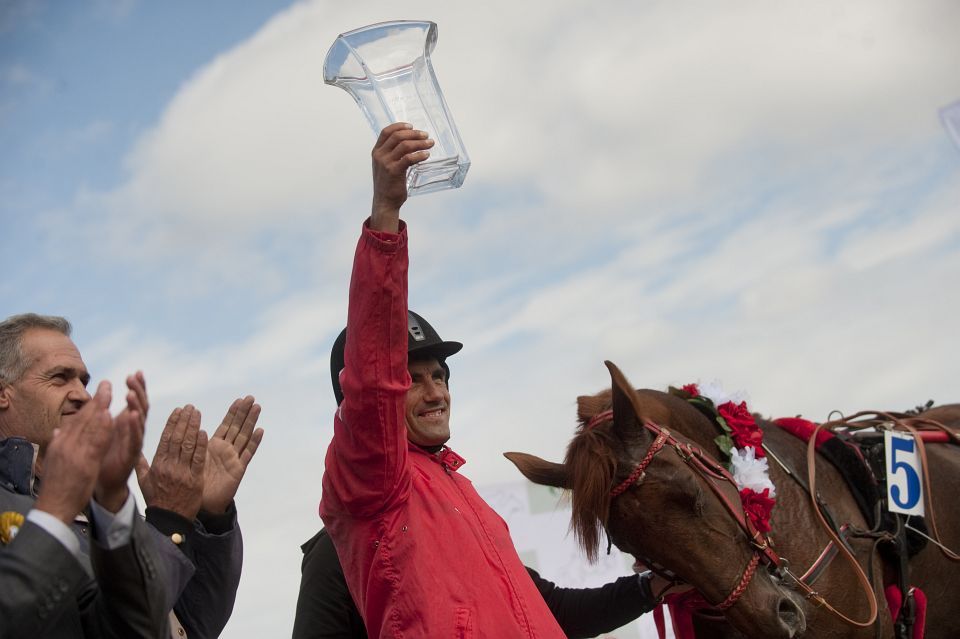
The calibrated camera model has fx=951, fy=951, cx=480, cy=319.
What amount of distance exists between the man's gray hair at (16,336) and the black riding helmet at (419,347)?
0.99m

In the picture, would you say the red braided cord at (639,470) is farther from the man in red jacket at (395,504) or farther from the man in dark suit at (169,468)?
the man in dark suit at (169,468)

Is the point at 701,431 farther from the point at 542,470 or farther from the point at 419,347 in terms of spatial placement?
the point at 419,347

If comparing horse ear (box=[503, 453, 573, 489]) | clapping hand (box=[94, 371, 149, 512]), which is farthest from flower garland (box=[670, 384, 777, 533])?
clapping hand (box=[94, 371, 149, 512])

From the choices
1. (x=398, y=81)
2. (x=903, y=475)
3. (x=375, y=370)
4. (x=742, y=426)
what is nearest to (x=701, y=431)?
(x=742, y=426)

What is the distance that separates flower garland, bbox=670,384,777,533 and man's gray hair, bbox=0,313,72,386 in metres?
2.91

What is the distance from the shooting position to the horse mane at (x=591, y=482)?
391 cm

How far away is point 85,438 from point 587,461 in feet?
7.76

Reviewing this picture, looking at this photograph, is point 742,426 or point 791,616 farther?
point 742,426

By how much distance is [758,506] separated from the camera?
429 centimetres

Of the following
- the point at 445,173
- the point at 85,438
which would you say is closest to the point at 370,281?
the point at 445,173

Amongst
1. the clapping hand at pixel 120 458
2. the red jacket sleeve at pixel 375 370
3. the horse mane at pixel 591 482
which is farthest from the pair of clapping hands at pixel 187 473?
the horse mane at pixel 591 482

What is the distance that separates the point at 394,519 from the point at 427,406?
2.14 ft

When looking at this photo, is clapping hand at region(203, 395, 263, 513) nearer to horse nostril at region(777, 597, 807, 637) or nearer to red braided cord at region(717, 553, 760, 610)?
red braided cord at region(717, 553, 760, 610)

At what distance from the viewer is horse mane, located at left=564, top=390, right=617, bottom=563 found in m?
3.91
